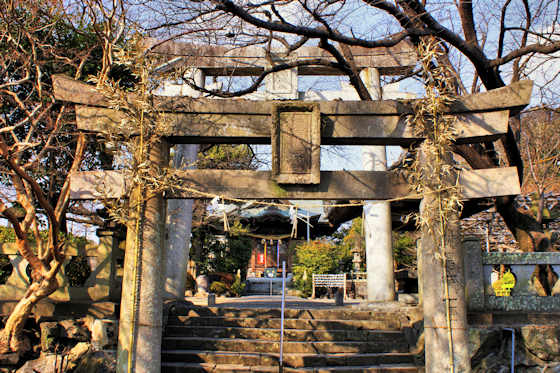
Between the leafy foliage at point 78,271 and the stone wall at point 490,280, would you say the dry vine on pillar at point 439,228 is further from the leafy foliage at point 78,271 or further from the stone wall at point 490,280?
the leafy foliage at point 78,271

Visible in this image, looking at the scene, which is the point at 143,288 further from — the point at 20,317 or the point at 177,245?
the point at 177,245

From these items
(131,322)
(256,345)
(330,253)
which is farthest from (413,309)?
(330,253)

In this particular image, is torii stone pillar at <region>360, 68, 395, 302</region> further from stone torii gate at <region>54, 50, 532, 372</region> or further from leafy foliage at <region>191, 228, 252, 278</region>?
leafy foliage at <region>191, 228, 252, 278</region>

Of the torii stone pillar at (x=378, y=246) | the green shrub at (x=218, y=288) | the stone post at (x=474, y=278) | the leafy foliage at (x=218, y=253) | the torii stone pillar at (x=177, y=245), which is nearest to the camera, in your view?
the stone post at (x=474, y=278)

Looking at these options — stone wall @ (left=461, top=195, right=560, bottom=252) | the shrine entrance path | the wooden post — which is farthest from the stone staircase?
stone wall @ (left=461, top=195, right=560, bottom=252)

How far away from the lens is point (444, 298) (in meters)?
4.96

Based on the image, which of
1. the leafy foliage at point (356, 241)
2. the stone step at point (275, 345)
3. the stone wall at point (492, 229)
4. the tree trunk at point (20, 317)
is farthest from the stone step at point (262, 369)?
the stone wall at point (492, 229)

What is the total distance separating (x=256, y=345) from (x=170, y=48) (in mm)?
7386

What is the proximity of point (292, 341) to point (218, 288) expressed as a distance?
9060 millimetres

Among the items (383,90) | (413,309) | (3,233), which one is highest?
(383,90)

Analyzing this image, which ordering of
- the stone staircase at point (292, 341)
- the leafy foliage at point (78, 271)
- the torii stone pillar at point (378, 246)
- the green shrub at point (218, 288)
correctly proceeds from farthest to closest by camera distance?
the green shrub at point (218, 288) → the torii stone pillar at point (378, 246) → the leafy foliage at point (78, 271) → the stone staircase at point (292, 341)

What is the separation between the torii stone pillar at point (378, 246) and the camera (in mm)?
10055

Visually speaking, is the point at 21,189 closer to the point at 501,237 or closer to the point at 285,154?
the point at 285,154

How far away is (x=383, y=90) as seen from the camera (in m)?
12.4
